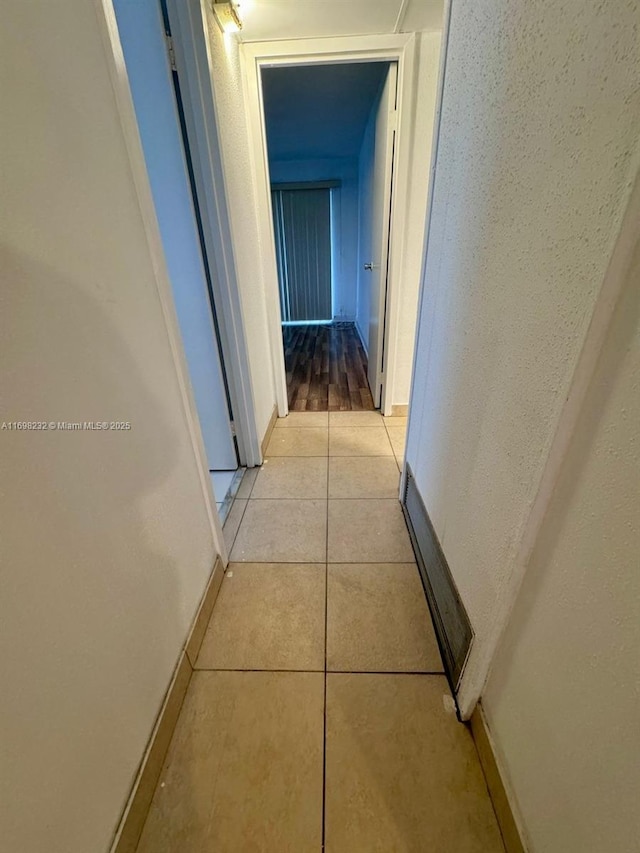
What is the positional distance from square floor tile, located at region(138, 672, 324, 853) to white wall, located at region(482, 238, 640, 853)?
1.67 ft

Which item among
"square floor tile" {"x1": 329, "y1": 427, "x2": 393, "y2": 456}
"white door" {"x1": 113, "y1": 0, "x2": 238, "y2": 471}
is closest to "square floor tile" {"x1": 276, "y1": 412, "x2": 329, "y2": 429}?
"square floor tile" {"x1": 329, "y1": 427, "x2": 393, "y2": 456}

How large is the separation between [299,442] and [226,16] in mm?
2070

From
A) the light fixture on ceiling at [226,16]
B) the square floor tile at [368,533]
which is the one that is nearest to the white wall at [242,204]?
the light fixture on ceiling at [226,16]

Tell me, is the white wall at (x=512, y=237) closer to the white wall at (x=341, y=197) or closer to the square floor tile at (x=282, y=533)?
the square floor tile at (x=282, y=533)

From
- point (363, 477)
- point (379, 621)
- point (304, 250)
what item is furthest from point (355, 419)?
point (304, 250)

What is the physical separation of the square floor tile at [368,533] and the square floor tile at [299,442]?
0.54 m

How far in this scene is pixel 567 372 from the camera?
53cm

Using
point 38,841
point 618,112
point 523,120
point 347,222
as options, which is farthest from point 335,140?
point 38,841

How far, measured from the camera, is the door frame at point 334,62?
1.83 m

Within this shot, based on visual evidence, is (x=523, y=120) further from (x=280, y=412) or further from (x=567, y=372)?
(x=280, y=412)

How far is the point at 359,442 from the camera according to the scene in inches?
92.5

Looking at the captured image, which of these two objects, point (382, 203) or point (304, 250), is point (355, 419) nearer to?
point (382, 203)

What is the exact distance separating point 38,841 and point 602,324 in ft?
3.75

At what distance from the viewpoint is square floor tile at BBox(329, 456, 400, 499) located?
6.16 feet
